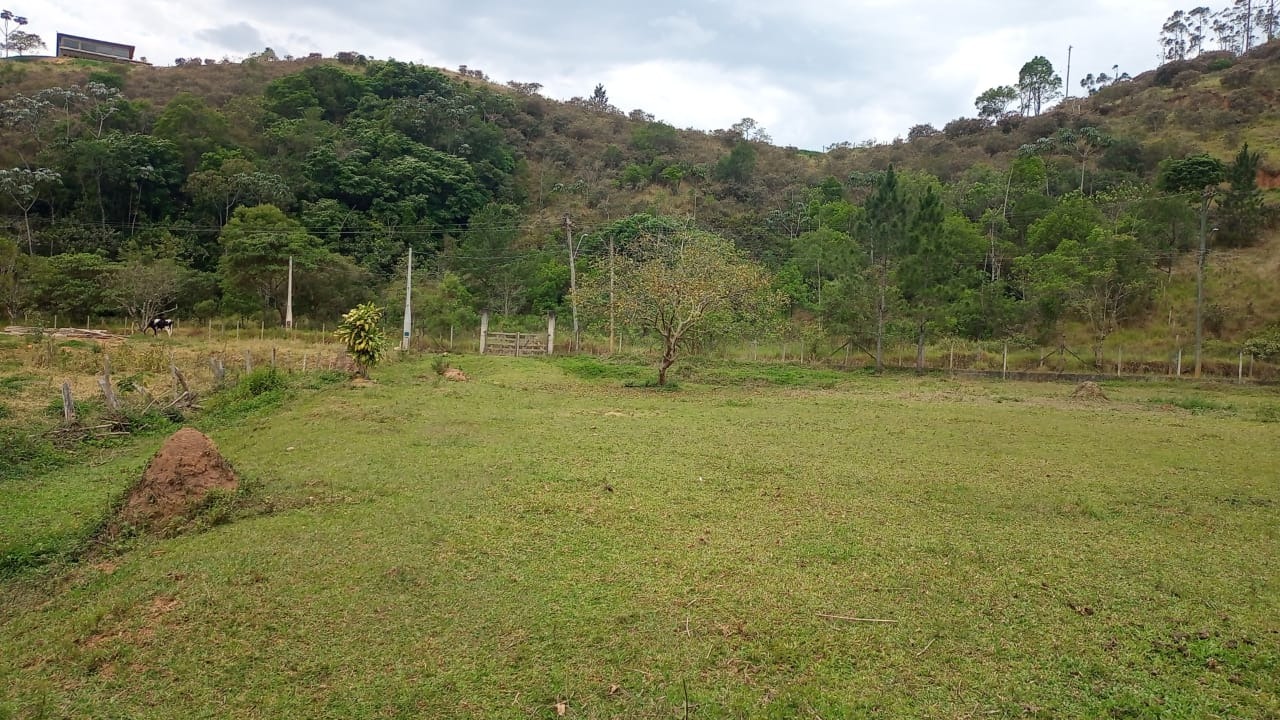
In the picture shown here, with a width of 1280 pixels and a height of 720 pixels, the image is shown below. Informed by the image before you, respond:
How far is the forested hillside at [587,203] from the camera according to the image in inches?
1076

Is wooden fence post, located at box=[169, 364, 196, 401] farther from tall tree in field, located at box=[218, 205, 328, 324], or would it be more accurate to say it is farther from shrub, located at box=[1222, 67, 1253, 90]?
shrub, located at box=[1222, 67, 1253, 90]

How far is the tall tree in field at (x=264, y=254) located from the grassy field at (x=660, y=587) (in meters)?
25.2

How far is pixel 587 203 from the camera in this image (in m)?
57.1

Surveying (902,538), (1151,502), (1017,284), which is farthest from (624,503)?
(1017,284)

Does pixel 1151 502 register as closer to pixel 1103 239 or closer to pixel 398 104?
pixel 1103 239

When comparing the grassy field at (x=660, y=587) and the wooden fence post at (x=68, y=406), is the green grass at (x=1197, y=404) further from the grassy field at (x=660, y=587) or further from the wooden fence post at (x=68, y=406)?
the wooden fence post at (x=68, y=406)

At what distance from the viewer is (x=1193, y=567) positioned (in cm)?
558

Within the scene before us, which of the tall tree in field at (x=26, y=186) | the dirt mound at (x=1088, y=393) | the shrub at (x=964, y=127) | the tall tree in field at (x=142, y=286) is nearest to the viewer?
the dirt mound at (x=1088, y=393)

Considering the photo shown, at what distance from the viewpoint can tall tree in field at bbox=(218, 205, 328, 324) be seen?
32219 mm

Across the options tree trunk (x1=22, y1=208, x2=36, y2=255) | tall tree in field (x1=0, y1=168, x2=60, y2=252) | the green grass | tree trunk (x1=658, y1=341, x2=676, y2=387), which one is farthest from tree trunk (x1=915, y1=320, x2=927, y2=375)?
tall tree in field (x1=0, y1=168, x2=60, y2=252)

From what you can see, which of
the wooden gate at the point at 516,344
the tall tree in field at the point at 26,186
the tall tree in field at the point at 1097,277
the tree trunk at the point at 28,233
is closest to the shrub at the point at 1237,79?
the tall tree in field at the point at 1097,277

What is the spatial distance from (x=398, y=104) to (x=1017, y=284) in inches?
1984

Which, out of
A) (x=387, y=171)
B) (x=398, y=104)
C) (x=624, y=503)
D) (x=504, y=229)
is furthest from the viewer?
(x=398, y=104)

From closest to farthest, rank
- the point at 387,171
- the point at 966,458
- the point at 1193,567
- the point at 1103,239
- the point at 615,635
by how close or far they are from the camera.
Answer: the point at 615,635 < the point at 1193,567 < the point at 966,458 < the point at 1103,239 < the point at 387,171
